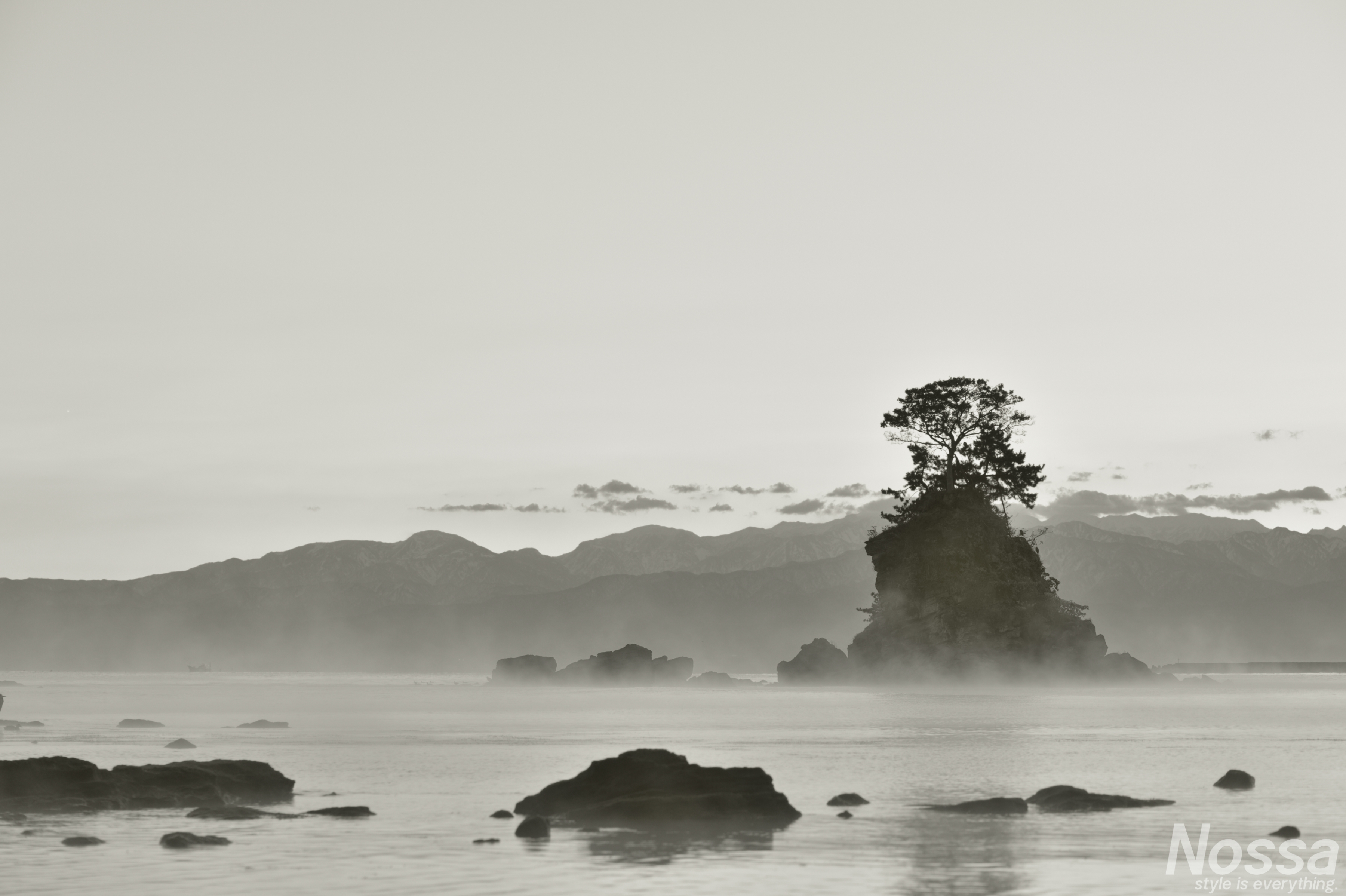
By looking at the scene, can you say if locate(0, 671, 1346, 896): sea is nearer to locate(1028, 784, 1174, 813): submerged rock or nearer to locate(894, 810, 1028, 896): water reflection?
locate(894, 810, 1028, 896): water reflection

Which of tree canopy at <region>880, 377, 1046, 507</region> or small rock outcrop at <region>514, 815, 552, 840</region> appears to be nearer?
small rock outcrop at <region>514, 815, 552, 840</region>

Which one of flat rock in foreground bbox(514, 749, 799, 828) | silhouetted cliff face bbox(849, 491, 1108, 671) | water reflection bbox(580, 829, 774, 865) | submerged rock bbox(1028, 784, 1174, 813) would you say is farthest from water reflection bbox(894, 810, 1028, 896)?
silhouetted cliff face bbox(849, 491, 1108, 671)

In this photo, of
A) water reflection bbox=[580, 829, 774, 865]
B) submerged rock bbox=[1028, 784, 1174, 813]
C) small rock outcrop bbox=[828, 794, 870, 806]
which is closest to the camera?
water reflection bbox=[580, 829, 774, 865]

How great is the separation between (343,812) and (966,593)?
105049mm

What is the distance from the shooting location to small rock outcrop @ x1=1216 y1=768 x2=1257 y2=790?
49875mm

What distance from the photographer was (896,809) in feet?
144

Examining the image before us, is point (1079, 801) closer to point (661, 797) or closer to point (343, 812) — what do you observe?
point (661, 797)

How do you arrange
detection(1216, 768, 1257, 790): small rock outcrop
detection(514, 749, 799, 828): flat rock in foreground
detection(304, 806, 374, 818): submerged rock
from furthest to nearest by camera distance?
detection(1216, 768, 1257, 790): small rock outcrop
detection(304, 806, 374, 818): submerged rock
detection(514, 749, 799, 828): flat rock in foreground

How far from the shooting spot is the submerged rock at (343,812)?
137 feet

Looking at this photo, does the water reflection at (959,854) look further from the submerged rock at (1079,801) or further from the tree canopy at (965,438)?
the tree canopy at (965,438)

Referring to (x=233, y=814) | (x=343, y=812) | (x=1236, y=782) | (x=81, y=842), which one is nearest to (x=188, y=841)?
(x=81, y=842)

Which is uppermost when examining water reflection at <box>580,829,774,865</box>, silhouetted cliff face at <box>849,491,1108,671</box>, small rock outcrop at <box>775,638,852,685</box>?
silhouetted cliff face at <box>849,491,1108,671</box>

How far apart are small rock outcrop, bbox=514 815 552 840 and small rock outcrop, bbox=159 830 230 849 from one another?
6.71 m

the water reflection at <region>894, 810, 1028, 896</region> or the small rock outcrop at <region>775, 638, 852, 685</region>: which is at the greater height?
the small rock outcrop at <region>775, 638, 852, 685</region>
